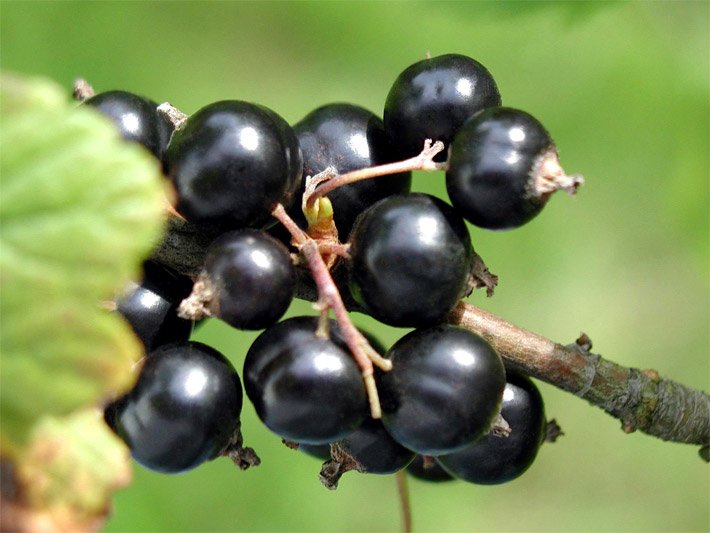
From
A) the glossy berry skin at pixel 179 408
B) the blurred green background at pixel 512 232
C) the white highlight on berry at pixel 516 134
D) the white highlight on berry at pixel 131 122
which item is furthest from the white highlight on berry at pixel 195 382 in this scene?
the blurred green background at pixel 512 232

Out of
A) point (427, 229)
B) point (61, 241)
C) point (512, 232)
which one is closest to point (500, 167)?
point (427, 229)

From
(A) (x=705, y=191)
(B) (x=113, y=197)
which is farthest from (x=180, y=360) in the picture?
(A) (x=705, y=191)

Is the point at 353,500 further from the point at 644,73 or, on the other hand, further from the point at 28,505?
→ the point at 28,505

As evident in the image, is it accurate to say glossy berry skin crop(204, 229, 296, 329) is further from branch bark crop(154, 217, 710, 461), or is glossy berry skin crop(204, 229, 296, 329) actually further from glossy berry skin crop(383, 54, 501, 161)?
glossy berry skin crop(383, 54, 501, 161)

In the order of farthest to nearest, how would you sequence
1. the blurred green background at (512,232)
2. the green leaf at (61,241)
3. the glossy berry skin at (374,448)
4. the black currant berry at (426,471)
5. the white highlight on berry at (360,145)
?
the blurred green background at (512,232) → the black currant berry at (426,471) → the white highlight on berry at (360,145) → the glossy berry skin at (374,448) → the green leaf at (61,241)

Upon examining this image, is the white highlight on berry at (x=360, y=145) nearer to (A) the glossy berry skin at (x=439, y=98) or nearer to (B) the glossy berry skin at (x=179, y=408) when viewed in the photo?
(A) the glossy berry skin at (x=439, y=98)

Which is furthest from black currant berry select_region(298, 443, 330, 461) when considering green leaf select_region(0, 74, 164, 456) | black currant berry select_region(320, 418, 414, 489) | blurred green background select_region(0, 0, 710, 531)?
blurred green background select_region(0, 0, 710, 531)
